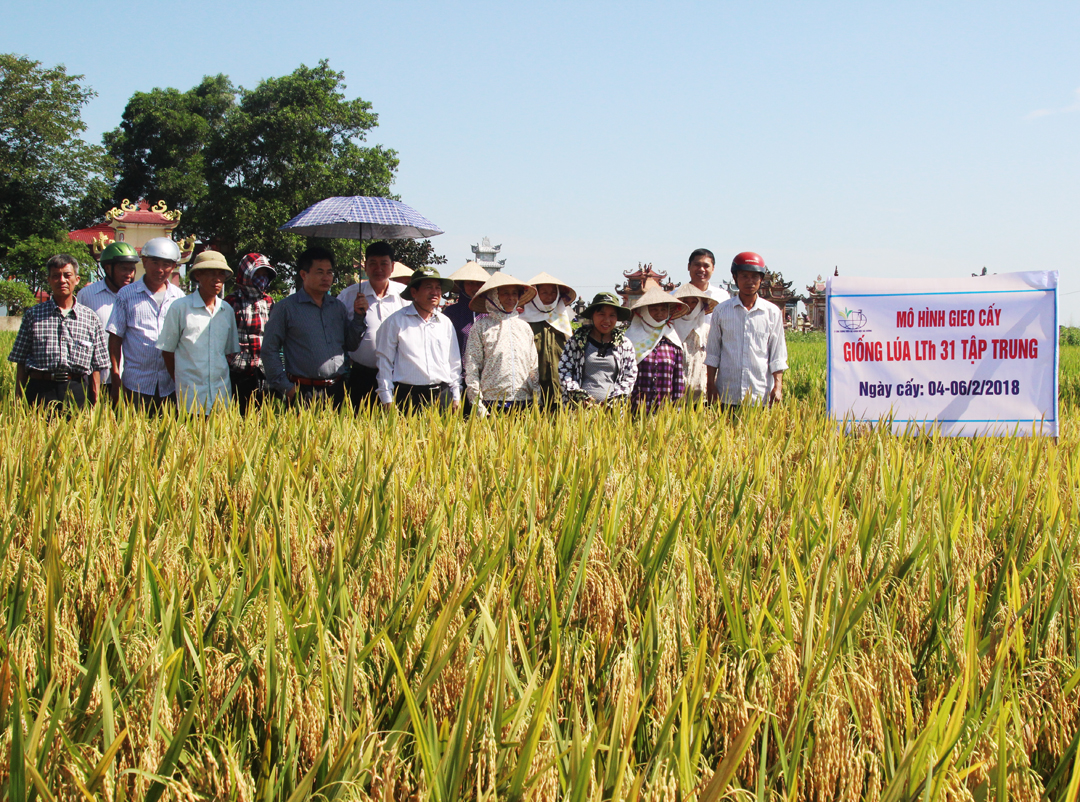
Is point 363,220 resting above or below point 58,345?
above

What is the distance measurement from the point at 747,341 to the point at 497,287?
5.28 ft

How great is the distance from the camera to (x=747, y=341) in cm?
501

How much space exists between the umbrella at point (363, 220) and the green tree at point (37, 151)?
114ft

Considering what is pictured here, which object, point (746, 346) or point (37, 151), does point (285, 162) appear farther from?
point (746, 346)

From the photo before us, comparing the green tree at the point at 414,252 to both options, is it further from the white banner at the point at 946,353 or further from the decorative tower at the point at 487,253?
the white banner at the point at 946,353

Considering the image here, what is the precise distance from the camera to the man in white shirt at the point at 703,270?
17.8 feet

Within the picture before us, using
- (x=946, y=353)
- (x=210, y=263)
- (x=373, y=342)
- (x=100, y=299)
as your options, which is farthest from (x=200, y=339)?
(x=946, y=353)

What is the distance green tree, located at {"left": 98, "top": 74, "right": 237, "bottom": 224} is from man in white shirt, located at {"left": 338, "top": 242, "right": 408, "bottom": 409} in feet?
123

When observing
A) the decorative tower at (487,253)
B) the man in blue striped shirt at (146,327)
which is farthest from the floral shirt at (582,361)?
the decorative tower at (487,253)

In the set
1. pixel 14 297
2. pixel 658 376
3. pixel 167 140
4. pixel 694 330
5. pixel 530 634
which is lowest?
pixel 530 634

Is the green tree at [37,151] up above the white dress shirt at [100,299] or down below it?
above

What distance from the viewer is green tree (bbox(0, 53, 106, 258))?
34781mm

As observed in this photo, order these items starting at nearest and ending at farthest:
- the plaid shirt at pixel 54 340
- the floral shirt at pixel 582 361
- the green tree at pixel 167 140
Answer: the plaid shirt at pixel 54 340 < the floral shirt at pixel 582 361 < the green tree at pixel 167 140

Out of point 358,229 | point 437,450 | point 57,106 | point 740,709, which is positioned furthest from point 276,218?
point 740,709
